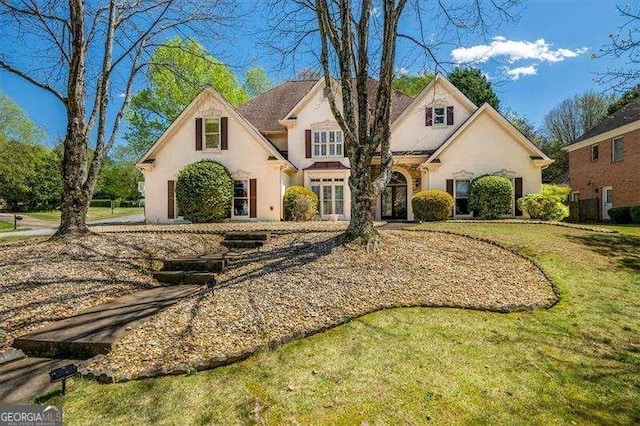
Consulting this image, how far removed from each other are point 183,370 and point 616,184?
81.2ft

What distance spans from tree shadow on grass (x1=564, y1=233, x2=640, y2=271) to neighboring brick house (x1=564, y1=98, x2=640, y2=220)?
35.3 ft

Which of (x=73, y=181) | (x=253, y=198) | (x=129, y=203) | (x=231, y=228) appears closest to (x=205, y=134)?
(x=253, y=198)

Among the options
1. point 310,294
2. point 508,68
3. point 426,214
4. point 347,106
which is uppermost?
point 508,68

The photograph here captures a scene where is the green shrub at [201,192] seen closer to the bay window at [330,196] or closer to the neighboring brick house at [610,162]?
the bay window at [330,196]

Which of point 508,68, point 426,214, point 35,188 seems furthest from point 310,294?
point 35,188

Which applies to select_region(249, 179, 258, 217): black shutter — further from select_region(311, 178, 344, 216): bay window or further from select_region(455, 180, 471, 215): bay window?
select_region(455, 180, 471, 215): bay window

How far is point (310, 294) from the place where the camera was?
549 centimetres

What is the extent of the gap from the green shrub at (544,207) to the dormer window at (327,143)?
9.31 metres

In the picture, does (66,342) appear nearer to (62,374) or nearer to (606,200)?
(62,374)

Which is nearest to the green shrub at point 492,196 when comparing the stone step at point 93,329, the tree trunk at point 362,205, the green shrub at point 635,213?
the green shrub at point 635,213

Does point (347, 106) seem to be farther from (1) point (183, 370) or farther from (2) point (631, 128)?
(2) point (631, 128)

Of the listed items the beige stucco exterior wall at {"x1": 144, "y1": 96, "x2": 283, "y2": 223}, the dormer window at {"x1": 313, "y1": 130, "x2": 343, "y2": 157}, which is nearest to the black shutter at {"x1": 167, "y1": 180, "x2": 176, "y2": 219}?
the beige stucco exterior wall at {"x1": 144, "y1": 96, "x2": 283, "y2": 223}

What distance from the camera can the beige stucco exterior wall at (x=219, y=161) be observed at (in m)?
17.0

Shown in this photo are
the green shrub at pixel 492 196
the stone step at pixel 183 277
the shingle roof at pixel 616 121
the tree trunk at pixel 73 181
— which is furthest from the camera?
the shingle roof at pixel 616 121
